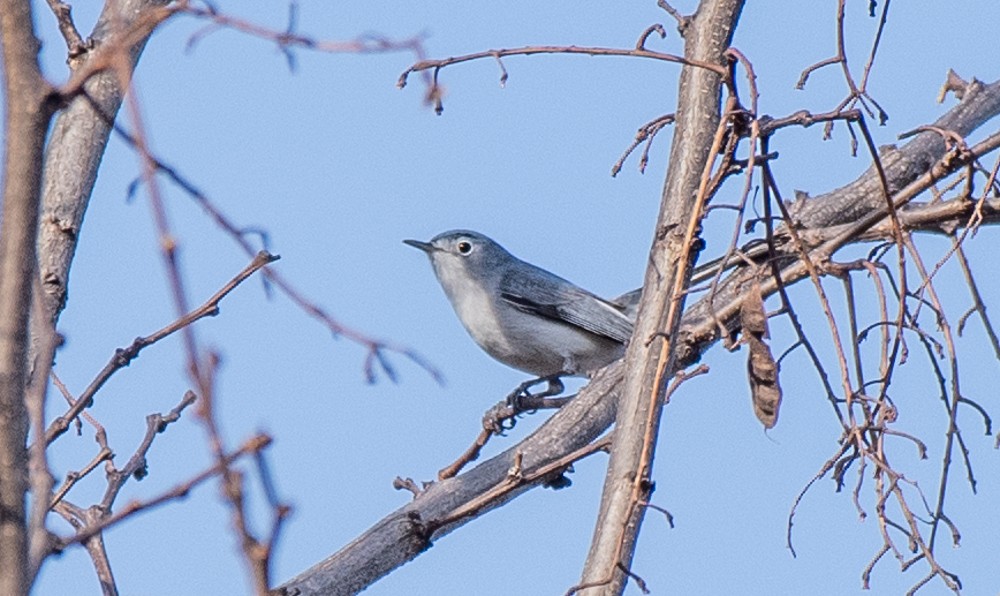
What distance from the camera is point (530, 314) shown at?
9.20 metres

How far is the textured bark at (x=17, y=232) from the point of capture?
132 cm

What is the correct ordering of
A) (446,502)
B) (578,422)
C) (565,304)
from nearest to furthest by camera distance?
(446,502) → (578,422) → (565,304)

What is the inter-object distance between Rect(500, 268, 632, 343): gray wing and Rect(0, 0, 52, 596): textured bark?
24.3 ft

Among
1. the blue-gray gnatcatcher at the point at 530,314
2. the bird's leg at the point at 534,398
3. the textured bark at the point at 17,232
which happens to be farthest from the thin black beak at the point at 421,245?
the textured bark at the point at 17,232

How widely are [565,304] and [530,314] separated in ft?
0.78

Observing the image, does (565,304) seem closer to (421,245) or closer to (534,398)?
(421,245)

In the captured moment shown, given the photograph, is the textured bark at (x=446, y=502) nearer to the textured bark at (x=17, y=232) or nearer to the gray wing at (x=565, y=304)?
the textured bark at (x=17, y=232)

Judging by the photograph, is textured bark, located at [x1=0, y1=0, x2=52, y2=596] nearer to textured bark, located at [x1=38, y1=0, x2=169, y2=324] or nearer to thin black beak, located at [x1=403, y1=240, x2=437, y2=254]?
textured bark, located at [x1=38, y1=0, x2=169, y2=324]

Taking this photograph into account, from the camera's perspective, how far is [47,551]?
4.85ft

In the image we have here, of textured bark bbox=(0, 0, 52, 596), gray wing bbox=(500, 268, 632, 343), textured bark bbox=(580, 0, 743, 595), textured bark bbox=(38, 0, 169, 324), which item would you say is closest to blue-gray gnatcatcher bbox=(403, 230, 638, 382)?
gray wing bbox=(500, 268, 632, 343)

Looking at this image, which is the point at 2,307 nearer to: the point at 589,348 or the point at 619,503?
the point at 619,503

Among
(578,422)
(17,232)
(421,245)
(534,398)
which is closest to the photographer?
(17,232)

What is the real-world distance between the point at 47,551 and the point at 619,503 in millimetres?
1105

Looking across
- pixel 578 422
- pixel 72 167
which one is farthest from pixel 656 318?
pixel 72 167
